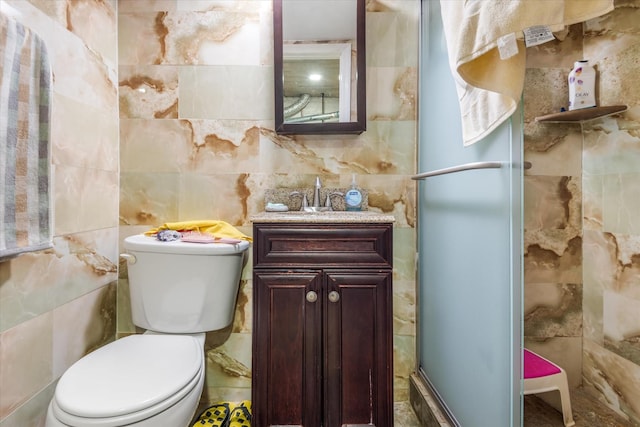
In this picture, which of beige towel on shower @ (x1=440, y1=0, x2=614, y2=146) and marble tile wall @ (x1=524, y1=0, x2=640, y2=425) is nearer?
beige towel on shower @ (x1=440, y1=0, x2=614, y2=146)

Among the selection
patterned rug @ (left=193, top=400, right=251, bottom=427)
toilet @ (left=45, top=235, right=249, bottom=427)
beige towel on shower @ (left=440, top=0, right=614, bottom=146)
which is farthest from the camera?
patterned rug @ (left=193, top=400, right=251, bottom=427)

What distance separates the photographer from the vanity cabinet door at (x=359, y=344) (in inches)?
45.1

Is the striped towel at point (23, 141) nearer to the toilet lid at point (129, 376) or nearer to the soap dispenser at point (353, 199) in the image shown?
the toilet lid at point (129, 376)

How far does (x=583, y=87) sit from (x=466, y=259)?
94 cm

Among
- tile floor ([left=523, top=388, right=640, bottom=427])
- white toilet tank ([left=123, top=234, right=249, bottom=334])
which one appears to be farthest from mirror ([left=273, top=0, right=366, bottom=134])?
tile floor ([left=523, top=388, right=640, bottom=427])

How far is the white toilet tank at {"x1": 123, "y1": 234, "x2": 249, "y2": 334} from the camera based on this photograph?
1248 mm

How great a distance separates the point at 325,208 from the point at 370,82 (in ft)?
2.16

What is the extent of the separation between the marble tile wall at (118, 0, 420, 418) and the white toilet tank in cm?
27

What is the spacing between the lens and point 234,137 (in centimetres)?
155

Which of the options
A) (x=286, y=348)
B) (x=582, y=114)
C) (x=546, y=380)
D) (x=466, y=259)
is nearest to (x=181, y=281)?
(x=286, y=348)

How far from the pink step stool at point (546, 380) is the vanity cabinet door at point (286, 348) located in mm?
787

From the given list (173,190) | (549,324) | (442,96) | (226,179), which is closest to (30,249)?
(173,190)

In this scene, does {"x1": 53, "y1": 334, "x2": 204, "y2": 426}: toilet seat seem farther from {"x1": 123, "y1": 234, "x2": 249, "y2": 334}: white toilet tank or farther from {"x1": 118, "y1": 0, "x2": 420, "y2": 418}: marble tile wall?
{"x1": 118, "y1": 0, "x2": 420, "y2": 418}: marble tile wall

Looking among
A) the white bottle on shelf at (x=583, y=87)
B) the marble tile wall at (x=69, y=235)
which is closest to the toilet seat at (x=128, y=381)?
the marble tile wall at (x=69, y=235)
